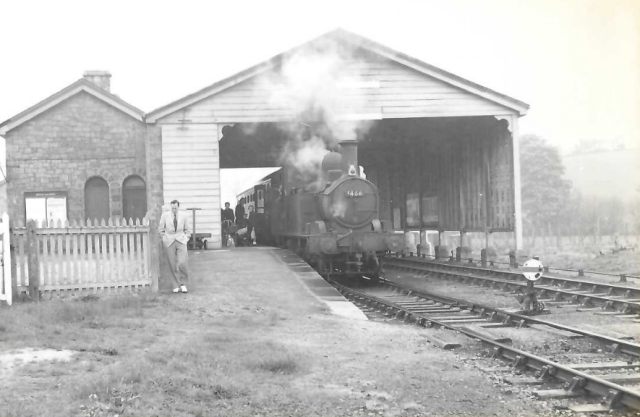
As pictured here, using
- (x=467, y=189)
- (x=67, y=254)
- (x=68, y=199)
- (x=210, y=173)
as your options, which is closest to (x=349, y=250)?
(x=210, y=173)

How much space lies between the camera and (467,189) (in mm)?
21844

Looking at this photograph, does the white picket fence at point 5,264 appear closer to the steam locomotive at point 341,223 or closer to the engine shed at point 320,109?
the steam locomotive at point 341,223

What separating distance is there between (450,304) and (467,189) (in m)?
11.1

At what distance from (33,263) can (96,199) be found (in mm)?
11371

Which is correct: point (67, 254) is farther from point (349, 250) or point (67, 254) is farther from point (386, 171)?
point (386, 171)

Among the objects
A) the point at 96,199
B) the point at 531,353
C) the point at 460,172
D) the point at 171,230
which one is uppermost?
the point at 460,172

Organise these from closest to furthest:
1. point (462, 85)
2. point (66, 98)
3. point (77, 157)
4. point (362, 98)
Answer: point (362, 98), point (462, 85), point (66, 98), point (77, 157)

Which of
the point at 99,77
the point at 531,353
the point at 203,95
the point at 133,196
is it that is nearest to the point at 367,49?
the point at 203,95

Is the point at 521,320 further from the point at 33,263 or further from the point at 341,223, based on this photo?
the point at 33,263

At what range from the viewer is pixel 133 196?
20.9m

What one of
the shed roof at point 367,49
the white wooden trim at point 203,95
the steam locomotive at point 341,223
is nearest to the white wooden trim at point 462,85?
the shed roof at point 367,49

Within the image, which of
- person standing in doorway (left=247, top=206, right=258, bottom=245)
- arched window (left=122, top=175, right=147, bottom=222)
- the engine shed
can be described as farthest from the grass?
person standing in doorway (left=247, top=206, right=258, bottom=245)

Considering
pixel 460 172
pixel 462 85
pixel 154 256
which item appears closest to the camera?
pixel 154 256

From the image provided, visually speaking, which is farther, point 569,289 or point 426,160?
point 426,160
